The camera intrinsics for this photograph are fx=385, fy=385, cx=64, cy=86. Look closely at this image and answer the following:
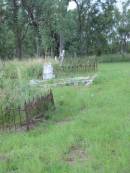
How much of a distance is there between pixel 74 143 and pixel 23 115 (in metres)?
2.01

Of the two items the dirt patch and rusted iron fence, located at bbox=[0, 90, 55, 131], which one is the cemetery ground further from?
rusted iron fence, located at bbox=[0, 90, 55, 131]

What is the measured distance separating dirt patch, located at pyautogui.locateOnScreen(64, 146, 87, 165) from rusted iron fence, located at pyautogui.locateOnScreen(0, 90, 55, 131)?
4.91 ft

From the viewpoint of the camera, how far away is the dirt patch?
5.36 metres

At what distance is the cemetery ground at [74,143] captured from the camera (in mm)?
5082

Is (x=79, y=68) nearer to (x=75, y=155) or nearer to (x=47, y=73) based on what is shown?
(x=47, y=73)

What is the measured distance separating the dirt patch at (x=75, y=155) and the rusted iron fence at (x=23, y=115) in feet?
4.91

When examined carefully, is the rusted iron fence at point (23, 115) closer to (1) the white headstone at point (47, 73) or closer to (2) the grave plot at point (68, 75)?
(2) the grave plot at point (68, 75)

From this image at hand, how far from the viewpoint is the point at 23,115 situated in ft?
25.7

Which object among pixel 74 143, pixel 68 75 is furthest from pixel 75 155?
pixel 68 75

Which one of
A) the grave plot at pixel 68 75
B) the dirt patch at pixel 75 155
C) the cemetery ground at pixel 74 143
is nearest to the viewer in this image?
the cemetery ground at pixel 74 143

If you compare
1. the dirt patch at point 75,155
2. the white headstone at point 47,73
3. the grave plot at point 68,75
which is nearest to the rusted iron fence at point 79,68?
the grave plot at point 68,75

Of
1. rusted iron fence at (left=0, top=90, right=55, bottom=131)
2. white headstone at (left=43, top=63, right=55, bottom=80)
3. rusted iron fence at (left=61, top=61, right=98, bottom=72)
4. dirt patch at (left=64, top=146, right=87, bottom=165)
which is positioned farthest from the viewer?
rusted iron fence at (left=61, top=61, right=98, bottom=72)

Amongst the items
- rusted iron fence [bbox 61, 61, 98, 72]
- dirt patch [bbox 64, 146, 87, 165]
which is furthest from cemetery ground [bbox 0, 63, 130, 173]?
rusted iron fence [bbox 61, 61, 98, 72]

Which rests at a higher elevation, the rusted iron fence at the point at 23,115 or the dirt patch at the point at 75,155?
the rusted iron fence at the point at 23,115
